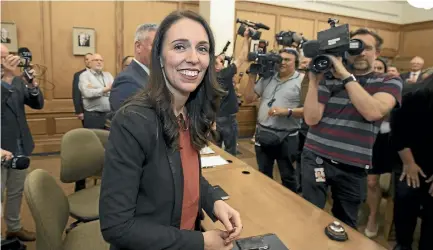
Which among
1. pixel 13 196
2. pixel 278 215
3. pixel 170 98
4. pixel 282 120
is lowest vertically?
pixel 13 196

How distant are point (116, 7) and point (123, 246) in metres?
4.74

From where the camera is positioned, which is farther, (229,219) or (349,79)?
(349,79)

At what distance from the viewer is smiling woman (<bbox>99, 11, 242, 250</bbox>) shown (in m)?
0.73

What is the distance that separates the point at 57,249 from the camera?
120 cm

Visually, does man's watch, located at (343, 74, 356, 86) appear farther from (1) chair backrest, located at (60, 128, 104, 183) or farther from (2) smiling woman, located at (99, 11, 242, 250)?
(1) chair backrest, located at (60, 128, 104, 183)

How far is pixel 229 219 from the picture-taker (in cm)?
95

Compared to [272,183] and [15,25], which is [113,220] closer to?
[272,183]

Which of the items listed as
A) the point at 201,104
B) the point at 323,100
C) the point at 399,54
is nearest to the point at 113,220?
the point at 201,104

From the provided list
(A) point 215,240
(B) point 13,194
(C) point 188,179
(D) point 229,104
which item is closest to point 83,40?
(D) point 229,104

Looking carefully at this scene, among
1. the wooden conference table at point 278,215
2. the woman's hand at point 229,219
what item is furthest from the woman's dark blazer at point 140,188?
the wooden conference table at point 278,215

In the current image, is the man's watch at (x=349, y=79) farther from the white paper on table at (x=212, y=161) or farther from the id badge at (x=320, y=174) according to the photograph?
the white paper on table at (x=212, y=161)

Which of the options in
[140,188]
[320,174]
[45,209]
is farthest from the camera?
[320,174]

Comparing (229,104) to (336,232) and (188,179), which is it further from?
(188,179)

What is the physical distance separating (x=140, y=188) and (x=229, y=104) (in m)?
2.48
